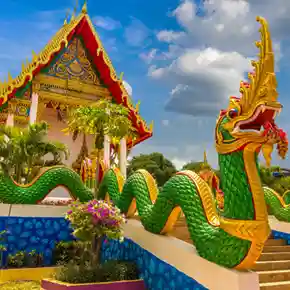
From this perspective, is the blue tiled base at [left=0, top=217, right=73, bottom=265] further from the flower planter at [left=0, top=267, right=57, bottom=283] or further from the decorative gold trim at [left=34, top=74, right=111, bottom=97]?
the decorative gold trim at [left=34, top=74, right=111, bottom=97]

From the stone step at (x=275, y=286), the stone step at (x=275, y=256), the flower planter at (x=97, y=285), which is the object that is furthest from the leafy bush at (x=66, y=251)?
the stone step at (x=275, y=286)

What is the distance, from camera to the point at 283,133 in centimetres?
370

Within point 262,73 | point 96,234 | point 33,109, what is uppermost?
point 33,109

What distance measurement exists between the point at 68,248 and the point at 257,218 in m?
4.76

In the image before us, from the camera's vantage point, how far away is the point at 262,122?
3.84 m

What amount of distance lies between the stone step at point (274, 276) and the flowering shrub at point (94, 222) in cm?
216

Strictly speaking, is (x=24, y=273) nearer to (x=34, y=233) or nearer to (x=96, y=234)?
(x=34, y=233)

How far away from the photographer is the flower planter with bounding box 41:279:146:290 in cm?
498

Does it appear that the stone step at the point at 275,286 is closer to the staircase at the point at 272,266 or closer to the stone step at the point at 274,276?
the staircase at the point at 272,266

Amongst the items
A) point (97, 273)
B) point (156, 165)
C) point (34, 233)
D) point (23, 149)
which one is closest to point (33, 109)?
point (23, 149)

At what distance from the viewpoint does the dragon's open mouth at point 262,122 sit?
144 inches

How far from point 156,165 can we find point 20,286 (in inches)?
1004

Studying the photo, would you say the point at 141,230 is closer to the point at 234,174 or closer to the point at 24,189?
the point at 234,174

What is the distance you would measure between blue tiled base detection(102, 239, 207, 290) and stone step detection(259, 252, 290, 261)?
165 cm
